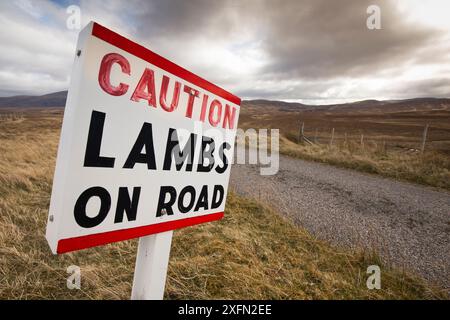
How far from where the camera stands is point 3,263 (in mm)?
2293

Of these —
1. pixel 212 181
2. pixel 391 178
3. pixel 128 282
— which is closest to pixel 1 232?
pixel 128 282

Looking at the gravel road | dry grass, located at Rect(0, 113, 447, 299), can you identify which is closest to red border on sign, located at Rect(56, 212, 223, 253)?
dry grass, located at Rect(0, 113, 447, 299)

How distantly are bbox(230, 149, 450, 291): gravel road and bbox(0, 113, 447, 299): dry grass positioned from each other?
519 mm

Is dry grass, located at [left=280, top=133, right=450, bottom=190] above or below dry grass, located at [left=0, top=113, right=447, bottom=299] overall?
above

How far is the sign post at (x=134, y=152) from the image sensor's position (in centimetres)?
84

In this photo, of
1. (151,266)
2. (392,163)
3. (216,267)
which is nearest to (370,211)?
(216,267)

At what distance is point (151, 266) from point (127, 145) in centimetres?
58

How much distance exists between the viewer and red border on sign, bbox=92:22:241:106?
0.85m

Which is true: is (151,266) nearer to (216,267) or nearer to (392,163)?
(216,267)

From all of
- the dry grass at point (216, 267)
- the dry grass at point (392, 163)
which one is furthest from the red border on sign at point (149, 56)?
the dry grass at point (392, 163)

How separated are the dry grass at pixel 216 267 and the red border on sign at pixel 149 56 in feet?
5.40

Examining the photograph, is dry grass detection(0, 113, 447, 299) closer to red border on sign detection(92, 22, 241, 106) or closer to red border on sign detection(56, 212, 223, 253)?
red border on sign detection(56, 212, 223, 253)
